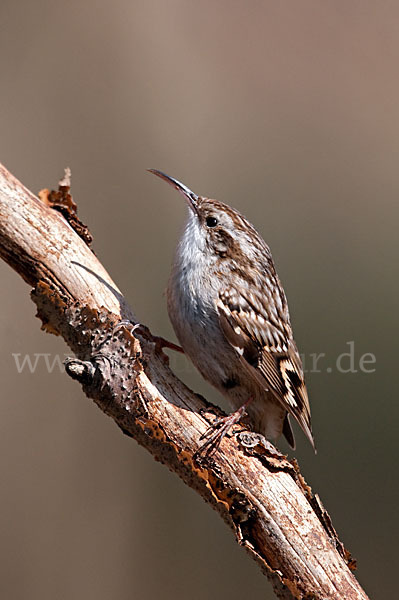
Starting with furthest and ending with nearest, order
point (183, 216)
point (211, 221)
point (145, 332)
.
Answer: point (183, 216), point (211, 221), point (145, 332)

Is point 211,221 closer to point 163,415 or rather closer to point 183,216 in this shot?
point 163,415

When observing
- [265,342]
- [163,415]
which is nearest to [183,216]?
[265,342]

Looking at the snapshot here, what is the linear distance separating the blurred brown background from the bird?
3.27 ft

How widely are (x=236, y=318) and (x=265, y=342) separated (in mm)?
126

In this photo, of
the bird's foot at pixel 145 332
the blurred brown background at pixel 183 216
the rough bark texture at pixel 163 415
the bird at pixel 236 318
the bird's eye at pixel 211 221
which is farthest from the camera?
the blurred brown background at pixel 183 216

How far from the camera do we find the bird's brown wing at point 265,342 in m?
1.89

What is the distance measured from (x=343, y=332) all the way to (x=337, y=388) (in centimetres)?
29

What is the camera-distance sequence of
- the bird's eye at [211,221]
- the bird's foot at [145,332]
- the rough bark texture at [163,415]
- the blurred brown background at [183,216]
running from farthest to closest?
the blurred brown background at [183,216]
the bird's eye at [211,221]
the bird's foot at [145,332]
the rough bark texture at [163,415]

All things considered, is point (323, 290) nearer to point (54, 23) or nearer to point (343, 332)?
point (343, 332)

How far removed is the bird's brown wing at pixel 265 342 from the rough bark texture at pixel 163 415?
216mm

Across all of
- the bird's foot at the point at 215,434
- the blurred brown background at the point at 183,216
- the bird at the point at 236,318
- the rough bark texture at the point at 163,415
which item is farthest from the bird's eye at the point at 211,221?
the blurred brown background at the point at 183,216

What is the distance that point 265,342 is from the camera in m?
1.95

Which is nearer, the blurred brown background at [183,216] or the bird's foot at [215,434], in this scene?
the bird's foot at [215,434]

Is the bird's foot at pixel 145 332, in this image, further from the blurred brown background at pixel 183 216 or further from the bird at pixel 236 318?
the blurred brown background at pixel 183 216
